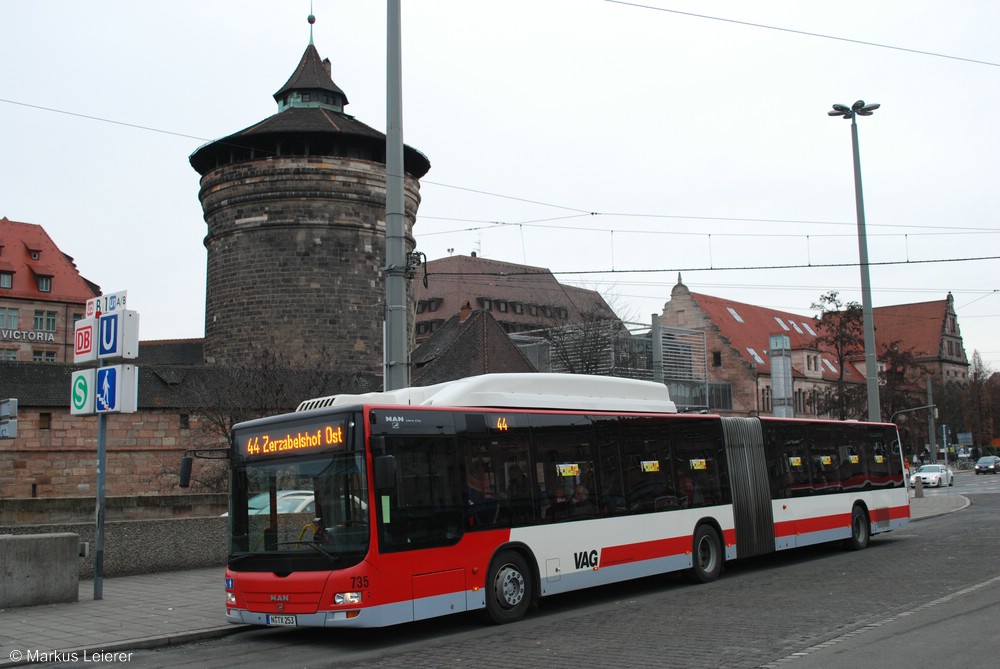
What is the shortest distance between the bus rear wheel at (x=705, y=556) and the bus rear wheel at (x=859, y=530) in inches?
205

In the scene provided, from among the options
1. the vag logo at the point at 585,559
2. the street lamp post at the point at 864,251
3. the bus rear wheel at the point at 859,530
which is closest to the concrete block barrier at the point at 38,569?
the vag logo at the point at 585,559

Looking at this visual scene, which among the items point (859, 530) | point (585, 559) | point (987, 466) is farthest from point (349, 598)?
point (987, 466)

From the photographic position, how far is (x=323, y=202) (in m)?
41.2

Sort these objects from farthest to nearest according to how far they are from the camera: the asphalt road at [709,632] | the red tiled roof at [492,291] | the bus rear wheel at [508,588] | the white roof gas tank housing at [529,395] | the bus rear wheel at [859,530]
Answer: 1. the red tiled roof at [492,291]
2. the bus rear wheel at [859,530]
3. the white roof gas tank housing at [529,395]
4. the bus rear wheel at [508,588]
5. the asphalt road at [709,632]

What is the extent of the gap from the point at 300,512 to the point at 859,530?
43.5ft

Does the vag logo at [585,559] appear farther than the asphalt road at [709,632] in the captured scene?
Yes

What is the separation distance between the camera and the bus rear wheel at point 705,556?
1588 cm

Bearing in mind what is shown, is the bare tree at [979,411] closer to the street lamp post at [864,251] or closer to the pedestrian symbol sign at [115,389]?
the street lamp post at [864,251]

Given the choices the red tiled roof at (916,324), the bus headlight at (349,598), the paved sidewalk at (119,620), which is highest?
the red tiled roof at (916,324)

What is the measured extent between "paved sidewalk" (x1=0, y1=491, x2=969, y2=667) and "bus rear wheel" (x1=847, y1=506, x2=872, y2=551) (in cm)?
1186

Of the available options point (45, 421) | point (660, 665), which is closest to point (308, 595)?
point (660, 665)

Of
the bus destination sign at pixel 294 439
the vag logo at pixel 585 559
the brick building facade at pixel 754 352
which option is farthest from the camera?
the brick building facade at pixel 754 352

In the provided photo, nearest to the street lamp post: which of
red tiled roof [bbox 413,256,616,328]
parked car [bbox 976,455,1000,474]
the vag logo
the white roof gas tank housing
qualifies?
the white roof gas tank housing

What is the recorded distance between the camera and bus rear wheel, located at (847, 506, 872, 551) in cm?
2052
